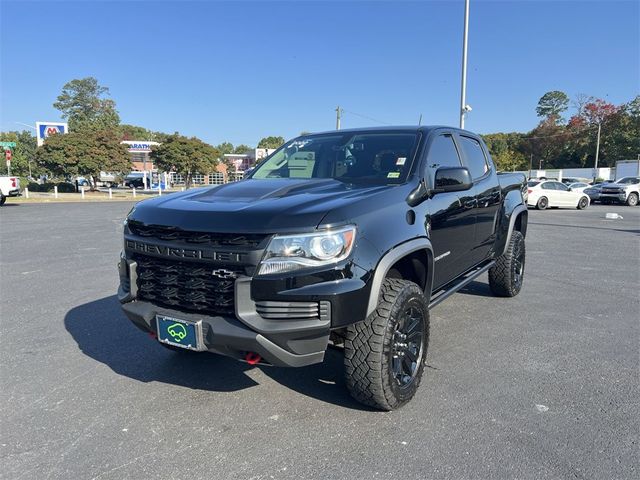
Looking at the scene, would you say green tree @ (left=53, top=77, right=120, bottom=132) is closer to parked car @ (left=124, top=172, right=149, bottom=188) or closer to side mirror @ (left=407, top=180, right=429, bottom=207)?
parked car @ (left=124, top=172, right=149, bottom=188)

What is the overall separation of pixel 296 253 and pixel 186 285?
754 millimetres

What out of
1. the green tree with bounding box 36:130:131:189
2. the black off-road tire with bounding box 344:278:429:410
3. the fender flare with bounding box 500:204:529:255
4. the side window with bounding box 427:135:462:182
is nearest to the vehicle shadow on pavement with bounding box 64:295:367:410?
the black off-road tire with bounding box 344:278:429:410

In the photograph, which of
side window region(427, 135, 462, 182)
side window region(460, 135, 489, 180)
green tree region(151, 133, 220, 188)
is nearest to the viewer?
side window region(427, 135, 462, 182)

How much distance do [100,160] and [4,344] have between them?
37584 millimetres

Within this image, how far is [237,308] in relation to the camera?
260 centimetres

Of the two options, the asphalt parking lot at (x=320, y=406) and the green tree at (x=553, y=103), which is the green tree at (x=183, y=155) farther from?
the green tree at (x=553, y=103)

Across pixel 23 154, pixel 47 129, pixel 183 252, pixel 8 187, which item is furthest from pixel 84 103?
pixel 183 252

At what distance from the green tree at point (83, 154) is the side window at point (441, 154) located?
38.6 metres

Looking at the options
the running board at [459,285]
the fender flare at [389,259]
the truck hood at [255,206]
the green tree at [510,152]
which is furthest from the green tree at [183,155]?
the green tree at [510,152]

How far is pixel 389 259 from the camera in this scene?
285 centimetres

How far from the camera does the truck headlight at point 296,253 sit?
2566mm

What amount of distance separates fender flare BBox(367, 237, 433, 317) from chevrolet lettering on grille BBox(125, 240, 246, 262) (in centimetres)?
77

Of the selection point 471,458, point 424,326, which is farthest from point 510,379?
point 471,458

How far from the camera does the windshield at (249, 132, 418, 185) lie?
11.9ft
